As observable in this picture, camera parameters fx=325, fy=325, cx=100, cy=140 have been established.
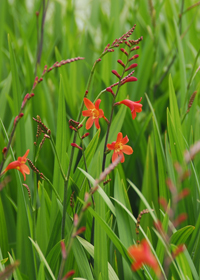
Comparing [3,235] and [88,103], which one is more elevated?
[88,103]

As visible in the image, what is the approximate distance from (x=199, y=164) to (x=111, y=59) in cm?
72

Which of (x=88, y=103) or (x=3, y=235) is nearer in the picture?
(x=88, y=103)

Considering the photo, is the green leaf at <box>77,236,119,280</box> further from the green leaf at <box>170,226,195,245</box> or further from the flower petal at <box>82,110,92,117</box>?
the flower petal at <box>82,110,92,117</box>

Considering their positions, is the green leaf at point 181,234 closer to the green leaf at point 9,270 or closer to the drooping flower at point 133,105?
the drooping flower at point 133,105

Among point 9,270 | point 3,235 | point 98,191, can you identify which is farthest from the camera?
point 3,235

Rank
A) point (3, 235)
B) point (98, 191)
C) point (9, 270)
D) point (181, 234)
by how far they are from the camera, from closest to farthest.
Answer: point (9, 270)
point (98, 191)
point (181, 234)
point (3, 235)

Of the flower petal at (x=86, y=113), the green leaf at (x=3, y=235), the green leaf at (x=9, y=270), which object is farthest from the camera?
the green leaf at (x=3, y=235)

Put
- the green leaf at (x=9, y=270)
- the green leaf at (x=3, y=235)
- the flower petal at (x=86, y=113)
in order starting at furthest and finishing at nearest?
1. the green leaf at (x=3, y=235)
2. the flower petal at (x=86, y=113)
3. the green leaf at (x=9, y=270)

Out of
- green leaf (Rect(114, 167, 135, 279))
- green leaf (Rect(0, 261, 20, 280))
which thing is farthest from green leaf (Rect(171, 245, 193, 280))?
green leaf (Rect(0, 261, 20, 280))

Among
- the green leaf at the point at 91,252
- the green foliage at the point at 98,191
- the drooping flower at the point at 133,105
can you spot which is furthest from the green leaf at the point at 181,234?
the drooping flower at the point at 133,105

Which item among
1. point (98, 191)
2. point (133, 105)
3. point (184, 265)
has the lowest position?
point (184, 265)

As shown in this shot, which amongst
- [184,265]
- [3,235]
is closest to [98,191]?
[184,265]

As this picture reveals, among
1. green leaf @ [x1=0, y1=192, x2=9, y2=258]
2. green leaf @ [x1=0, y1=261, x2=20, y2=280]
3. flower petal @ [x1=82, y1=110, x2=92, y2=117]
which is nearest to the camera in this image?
green leaf @ [x1=0, y1=261, x2=20, y2=280]

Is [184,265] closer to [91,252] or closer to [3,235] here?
[91,252]
